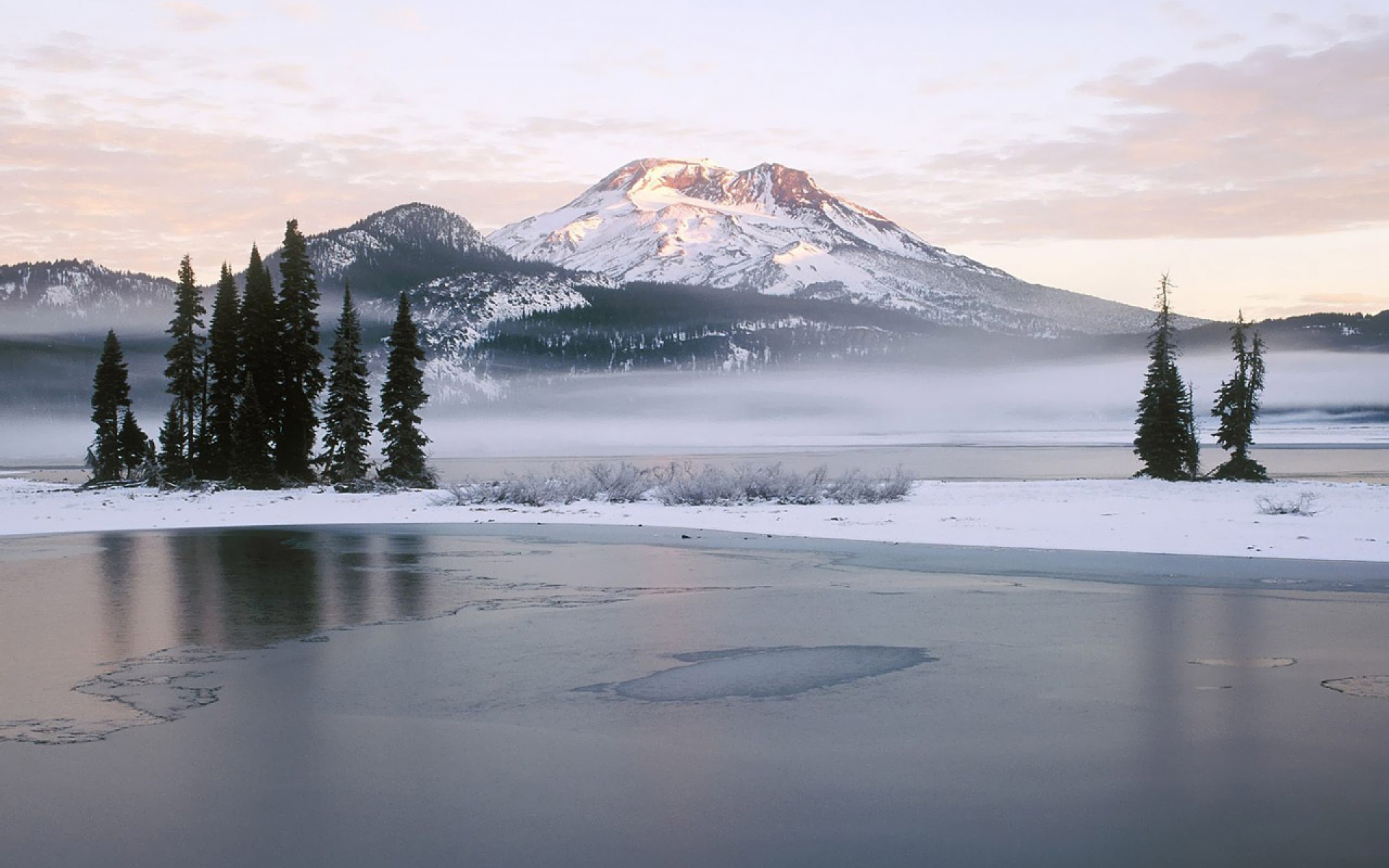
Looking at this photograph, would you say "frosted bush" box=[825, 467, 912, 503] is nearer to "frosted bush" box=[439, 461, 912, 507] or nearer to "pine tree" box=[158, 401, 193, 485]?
"frosted bush" box=[439, 461, 912, 507]

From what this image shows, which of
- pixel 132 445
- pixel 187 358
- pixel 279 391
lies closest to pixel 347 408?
pixel 279 391

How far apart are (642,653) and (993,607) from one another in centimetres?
505

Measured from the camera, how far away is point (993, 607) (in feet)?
46.5

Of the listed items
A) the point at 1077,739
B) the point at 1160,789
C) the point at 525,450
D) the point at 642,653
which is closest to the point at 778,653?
Result: the point at 642,653

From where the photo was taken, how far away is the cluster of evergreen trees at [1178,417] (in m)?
46.2

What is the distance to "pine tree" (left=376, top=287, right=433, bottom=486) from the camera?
45812mm

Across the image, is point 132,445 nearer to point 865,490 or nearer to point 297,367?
point 297,367

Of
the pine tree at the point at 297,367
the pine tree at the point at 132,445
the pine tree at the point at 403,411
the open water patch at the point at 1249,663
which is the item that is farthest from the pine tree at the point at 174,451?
the open water patch at the point at 1249,663

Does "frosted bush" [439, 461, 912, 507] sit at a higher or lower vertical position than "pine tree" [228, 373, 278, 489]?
lower

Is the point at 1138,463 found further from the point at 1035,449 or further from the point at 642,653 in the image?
the point at 642,653

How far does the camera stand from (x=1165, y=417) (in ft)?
155

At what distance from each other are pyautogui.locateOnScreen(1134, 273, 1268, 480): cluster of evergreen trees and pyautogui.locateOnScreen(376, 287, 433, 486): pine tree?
28790 millimetres

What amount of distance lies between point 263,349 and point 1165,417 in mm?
38030

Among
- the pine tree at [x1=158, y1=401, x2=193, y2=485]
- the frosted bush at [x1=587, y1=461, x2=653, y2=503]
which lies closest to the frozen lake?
the frosted bush at [x1=587, y1=461, x2=653, y2=503]
